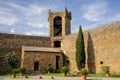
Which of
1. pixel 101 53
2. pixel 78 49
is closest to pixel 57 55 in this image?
pixel 78 49

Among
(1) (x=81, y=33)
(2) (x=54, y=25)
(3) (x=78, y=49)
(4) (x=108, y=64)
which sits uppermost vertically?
(2) (x=54, y=25)

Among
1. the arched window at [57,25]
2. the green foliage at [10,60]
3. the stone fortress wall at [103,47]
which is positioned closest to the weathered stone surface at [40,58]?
the green foliage at [10,60]

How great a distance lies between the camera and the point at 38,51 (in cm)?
3109

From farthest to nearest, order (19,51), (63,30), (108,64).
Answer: (63,30) → (19,51) → (108,64)

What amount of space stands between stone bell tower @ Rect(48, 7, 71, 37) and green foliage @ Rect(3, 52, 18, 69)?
1006 centimetres

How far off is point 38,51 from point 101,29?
10.2m

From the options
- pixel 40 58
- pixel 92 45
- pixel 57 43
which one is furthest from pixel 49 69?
pixel 57 43

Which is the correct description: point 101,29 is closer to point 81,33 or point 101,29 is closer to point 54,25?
point 81,33

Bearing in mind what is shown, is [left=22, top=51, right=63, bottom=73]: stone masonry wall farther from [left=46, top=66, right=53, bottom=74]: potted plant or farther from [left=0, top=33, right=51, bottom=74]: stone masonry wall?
[left=0, top=33, right=51, bottom=74]: stone masonry wall

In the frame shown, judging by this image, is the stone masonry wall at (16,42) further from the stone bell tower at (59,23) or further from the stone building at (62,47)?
the stone bell tower at (59,23)

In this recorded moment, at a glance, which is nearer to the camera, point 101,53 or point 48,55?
point 101,53

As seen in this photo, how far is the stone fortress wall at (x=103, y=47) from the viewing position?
2436 cm

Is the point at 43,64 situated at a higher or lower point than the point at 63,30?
→ lower

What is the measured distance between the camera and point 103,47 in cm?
2627
